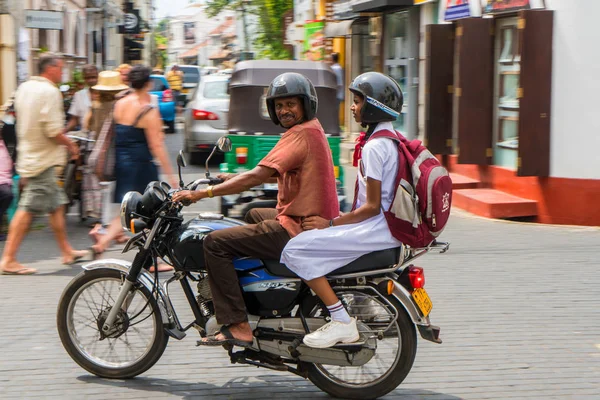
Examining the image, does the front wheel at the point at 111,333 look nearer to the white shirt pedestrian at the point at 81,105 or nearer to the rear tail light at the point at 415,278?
the rear tail light at the point at 415,278

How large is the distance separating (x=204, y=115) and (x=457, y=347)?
38.3ft

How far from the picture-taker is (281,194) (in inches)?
191

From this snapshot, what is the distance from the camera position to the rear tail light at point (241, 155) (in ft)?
35.3

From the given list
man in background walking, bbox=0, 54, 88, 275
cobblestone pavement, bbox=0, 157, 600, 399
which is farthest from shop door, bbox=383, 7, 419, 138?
man in background walking, bbox=0, 54, 88, 275

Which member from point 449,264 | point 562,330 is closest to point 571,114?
point 449,264

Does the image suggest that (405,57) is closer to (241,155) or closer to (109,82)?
(241,155)

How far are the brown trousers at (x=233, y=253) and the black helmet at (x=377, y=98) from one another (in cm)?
74

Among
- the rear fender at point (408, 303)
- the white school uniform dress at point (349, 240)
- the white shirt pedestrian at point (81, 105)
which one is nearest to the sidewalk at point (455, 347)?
the rear fender at point (408, 303)

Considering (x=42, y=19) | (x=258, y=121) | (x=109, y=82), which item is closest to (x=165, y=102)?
(x=42, y=19)

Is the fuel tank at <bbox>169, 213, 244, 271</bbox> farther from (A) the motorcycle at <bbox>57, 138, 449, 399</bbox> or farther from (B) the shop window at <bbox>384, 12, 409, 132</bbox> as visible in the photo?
(B) the shop window at <bbox>384, 12, 409, 132</bbox>

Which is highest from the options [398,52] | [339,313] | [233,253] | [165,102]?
[398,52]

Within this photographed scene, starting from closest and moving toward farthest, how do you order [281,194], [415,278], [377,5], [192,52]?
[415,278]
[281,194]
[377,5]
[192,52]

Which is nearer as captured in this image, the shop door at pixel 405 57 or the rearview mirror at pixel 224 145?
the rearview mirror at pixel 224 145

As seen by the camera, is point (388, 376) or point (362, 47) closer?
point (388, 376)
